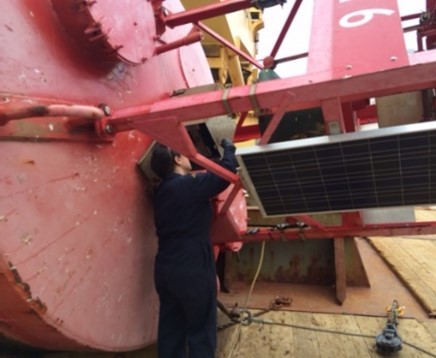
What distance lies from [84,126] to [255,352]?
5.90 feet

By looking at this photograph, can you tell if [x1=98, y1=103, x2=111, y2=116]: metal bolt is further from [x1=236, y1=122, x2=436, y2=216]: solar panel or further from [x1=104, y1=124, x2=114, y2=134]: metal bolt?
[x1=236, y1=122, x2=436, y2=216]: solar panel

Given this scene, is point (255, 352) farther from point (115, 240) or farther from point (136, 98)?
point (136, 98)

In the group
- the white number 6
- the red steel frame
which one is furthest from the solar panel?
the white number 6

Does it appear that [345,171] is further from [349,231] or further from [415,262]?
[415,262]

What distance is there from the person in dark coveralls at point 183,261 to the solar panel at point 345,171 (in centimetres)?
30

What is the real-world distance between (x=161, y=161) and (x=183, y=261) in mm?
542

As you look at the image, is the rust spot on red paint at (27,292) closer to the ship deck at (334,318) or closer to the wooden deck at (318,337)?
the ship deck at (334,318)

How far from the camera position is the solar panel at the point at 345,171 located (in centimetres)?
154

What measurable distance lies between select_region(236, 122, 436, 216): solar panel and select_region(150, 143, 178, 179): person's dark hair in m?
0.49

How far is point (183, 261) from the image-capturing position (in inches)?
81.3

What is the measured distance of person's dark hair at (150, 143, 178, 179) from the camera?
2.07 metres

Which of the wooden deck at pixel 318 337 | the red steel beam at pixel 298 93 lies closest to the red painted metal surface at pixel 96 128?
the red steel beam at pixel 298 93

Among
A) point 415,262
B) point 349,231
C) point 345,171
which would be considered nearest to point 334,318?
point 349,231

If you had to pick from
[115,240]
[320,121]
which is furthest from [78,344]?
[320,121]
